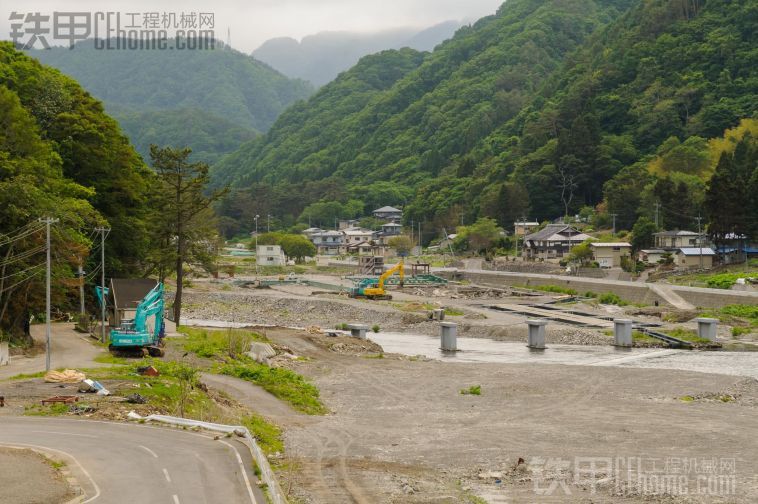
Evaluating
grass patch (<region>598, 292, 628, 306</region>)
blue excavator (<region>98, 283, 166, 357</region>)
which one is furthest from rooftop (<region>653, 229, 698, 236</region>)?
blue excavator (<region>98, 283, 166, 357</region>)

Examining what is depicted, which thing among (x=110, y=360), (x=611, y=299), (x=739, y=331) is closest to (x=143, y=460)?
(x=110, y=360)

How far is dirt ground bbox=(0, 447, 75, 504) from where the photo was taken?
15.2 meters

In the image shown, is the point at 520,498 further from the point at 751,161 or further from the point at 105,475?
the point at 751,161

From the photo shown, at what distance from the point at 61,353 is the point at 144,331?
11.5 feet

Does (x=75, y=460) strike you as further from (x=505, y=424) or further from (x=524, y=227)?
(x=524, y=227)

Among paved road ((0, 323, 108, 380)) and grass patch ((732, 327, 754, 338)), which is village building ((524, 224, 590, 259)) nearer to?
grass patch ((732, 327, 754, 338))

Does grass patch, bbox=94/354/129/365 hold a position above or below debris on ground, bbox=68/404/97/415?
below

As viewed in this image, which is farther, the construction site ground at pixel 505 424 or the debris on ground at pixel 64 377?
the debris on ground at pixel 64 377

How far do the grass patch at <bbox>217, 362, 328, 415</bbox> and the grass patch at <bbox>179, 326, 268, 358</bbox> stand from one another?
2265 millimetres

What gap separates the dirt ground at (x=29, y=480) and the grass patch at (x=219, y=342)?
19.5m

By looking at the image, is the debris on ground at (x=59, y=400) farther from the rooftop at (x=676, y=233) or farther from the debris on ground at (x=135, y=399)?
the rooftop at (x=676, y=233)

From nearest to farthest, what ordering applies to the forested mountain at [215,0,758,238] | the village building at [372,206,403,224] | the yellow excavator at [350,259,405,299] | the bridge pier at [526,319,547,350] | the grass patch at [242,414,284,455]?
the grass patch at [242,414,284,455] → the bridge pier at [526,319,547,350] → the yellow excavator at [350,259,405,299] → the forested mountain at [215,0,758,238] → the village building at [372,206,403,224]

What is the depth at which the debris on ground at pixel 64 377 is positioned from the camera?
27.5 m

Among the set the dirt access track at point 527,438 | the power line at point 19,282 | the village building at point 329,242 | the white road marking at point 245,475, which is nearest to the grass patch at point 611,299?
the dirt access track at point 527,438
